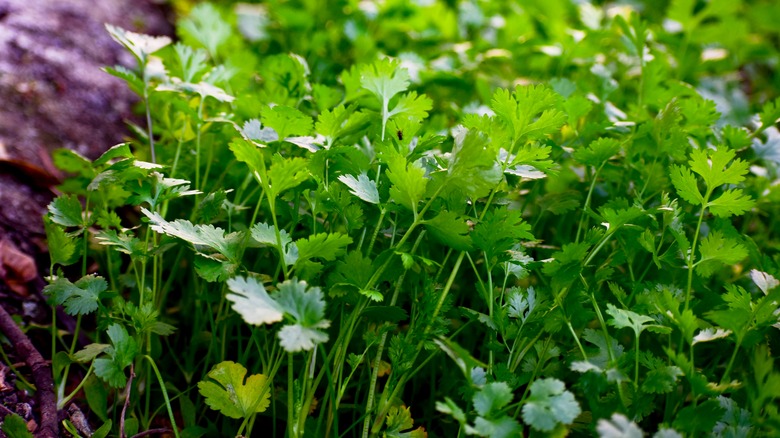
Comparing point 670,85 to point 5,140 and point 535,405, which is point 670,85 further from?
point 5,140

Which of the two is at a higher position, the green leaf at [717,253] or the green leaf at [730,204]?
the green leaf at [730,204]

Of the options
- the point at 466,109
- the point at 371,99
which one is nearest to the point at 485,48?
the point at 466,109

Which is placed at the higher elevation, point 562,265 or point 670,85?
point 670,85

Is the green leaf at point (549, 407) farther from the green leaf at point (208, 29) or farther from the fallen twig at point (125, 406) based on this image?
the green leaf at point (208, 29)

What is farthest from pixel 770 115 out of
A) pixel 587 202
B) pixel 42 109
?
pixel 42 109

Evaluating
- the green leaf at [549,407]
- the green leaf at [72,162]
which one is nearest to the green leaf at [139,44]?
the green leaf at [72,162]
